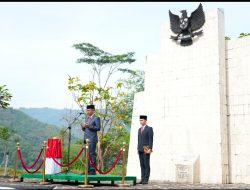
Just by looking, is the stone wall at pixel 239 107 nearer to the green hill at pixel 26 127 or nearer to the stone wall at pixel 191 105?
the stone wall at pixel 191 105

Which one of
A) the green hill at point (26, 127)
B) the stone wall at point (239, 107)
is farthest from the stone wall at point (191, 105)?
the green hill at point (26, 127)

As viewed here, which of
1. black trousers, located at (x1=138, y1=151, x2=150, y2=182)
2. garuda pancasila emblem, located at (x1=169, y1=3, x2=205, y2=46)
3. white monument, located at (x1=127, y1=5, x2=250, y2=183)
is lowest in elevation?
black trousers, located at (x1=138, y1=151, x2=150, y2=182)

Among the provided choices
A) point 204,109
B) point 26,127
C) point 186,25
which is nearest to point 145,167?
point 204,109

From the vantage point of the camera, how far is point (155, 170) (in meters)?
11.3

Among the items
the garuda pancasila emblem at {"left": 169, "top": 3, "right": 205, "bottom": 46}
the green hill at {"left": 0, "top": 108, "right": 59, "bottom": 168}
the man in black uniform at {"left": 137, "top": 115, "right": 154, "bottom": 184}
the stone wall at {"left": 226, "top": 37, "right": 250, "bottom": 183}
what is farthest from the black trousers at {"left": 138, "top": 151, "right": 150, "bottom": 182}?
the green hill at {"left": 0, "top": 108, "right": 59, "bottom": 168}

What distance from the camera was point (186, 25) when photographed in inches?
434

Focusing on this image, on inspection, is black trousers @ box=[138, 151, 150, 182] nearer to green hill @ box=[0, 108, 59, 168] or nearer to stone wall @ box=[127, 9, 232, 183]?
stone wall @ box=[127, 9, 232, 183]

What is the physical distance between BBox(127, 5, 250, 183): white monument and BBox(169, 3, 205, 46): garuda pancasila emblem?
0.51 feet

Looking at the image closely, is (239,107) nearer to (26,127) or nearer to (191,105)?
(191,105)

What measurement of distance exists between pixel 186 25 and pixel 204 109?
8.52ft

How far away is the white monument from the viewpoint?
389 inches

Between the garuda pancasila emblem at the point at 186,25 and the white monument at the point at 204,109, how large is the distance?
155mm

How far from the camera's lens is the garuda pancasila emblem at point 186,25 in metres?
10.8

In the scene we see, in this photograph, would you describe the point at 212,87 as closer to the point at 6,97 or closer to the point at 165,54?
the point at 165,54
